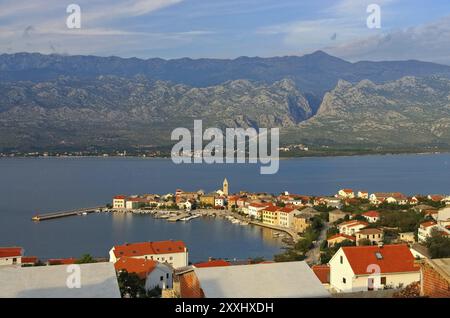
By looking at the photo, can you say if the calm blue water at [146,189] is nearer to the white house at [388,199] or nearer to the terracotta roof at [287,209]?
the terracotta roof at [287,209]

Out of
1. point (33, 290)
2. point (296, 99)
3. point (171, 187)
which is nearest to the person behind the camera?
point (33, 290)

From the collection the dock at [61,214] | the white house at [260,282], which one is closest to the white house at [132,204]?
the dock at [61,214]

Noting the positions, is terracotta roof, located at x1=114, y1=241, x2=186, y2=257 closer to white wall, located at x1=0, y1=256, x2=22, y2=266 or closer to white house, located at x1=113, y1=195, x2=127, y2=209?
white wall, located at x1=0, y1=256, x2=22, y2=266

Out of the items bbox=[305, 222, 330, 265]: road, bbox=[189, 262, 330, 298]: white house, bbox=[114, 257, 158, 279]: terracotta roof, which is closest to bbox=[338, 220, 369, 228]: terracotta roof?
bbox=[305, 222, 330, 265]: road

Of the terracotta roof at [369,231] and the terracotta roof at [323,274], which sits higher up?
the terracotta roof at [323,274]

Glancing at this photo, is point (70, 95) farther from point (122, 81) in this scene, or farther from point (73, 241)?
point (73, 241)

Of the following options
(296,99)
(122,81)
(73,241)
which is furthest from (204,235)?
(122,81)

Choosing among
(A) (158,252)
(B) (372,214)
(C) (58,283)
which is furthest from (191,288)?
(B) (372,214)
